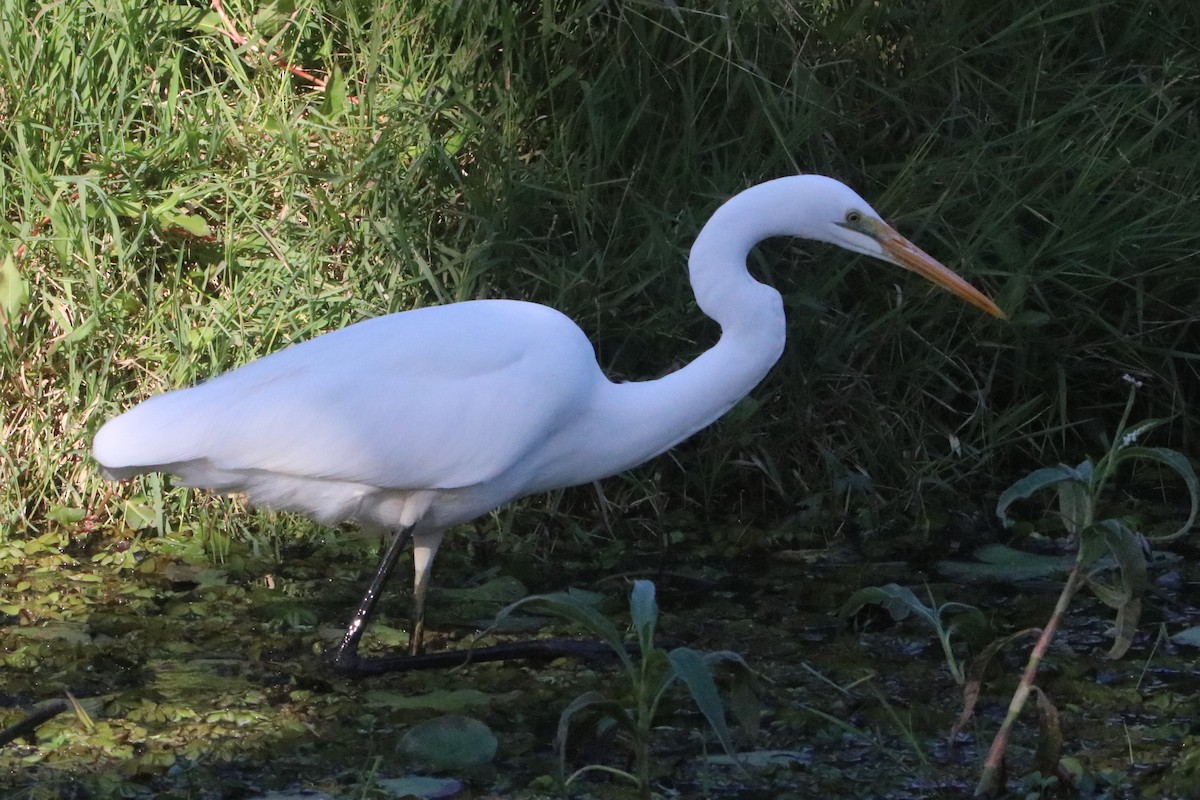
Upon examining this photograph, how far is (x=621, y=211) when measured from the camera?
158 inches

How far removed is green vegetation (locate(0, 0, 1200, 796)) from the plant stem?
49.0 inches

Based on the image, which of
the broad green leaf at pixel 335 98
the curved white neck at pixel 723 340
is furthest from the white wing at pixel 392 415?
the broad green leaf at pixel 335 98

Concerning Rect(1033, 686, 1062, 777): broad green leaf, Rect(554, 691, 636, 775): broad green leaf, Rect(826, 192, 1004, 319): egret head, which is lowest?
Rect(1033, 686, 1062, 777): broad green leaf

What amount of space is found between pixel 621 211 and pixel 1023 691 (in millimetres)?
2072

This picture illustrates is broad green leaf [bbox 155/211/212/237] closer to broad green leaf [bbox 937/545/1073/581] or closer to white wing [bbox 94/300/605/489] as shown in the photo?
white wing [bbox 94/300/605/489]

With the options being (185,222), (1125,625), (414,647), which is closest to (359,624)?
(414,647)

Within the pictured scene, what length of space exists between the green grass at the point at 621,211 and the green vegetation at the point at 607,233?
0.01 meters

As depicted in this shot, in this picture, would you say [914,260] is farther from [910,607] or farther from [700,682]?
[700,682]

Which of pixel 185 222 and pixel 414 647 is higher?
pixel 185 222

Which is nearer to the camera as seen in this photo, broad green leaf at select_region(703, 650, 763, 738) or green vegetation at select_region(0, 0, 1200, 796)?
broad green leaf at select_region(703, 650, 763, 738)

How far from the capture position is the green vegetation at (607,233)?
3.83m

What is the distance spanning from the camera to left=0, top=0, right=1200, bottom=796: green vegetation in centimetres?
383

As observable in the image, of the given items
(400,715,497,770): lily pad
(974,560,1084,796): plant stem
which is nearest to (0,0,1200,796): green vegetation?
(400,715,497,770): lily pad

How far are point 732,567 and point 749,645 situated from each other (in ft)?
1.72
